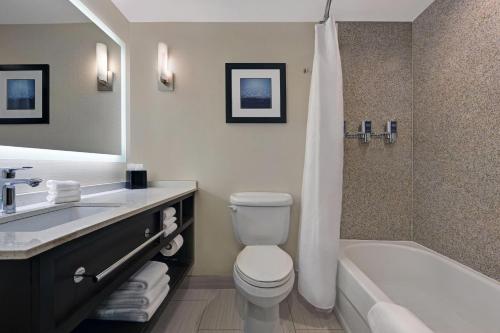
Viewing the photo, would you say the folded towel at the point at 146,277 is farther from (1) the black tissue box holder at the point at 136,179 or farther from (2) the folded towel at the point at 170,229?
(1) the black tissue box holder at the point at 136,179

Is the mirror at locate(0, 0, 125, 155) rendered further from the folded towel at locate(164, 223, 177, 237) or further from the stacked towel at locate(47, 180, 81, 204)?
the folded towel at locate(164, 223, 177, 237)

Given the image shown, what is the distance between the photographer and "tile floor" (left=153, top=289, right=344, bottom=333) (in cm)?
151

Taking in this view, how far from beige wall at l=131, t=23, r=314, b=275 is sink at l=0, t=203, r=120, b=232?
2.65 feet

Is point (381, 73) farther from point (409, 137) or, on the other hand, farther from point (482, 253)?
Answer: point (482, 253)

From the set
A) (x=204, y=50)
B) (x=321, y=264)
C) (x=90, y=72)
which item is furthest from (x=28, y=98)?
(x=321, y=264)

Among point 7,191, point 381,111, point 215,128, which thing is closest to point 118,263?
point 7,191

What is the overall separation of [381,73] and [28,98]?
2.25 metres

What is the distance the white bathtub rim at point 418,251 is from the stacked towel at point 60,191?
1.55 meters

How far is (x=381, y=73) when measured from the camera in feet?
6.32

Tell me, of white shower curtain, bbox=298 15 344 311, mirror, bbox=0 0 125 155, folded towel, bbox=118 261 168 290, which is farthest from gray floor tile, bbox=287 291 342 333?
mirror, bbox=0 0 125 155

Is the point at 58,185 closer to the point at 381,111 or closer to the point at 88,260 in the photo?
the point at 88,260

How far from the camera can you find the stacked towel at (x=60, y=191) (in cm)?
111

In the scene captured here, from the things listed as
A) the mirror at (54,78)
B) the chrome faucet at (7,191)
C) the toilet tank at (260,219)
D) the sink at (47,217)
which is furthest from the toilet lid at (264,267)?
the mirror at (54,78)

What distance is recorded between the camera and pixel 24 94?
1120mm
